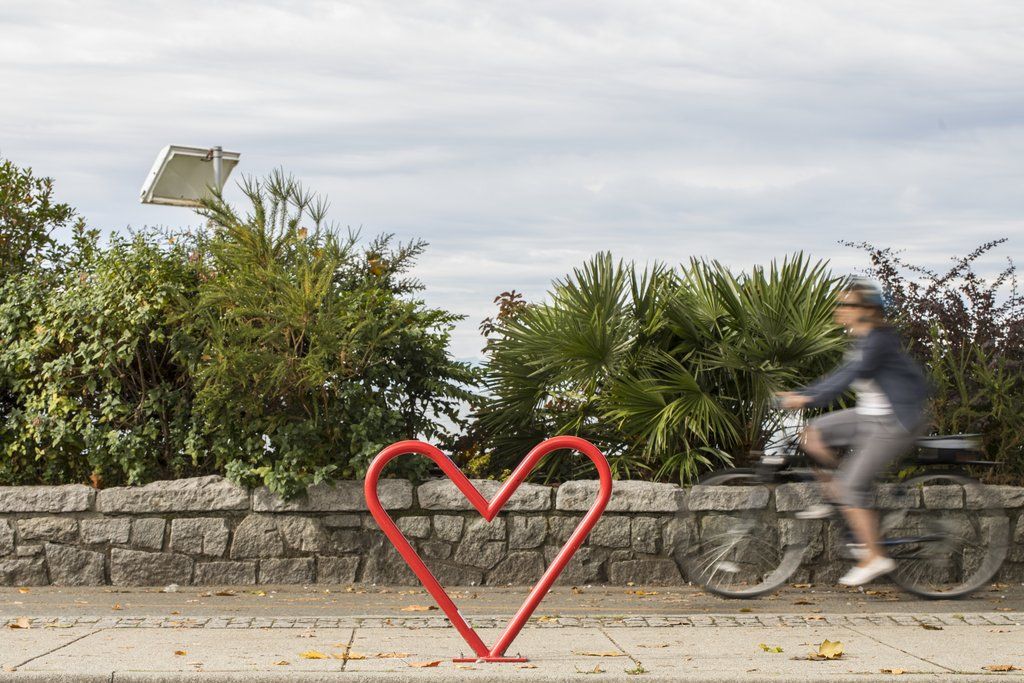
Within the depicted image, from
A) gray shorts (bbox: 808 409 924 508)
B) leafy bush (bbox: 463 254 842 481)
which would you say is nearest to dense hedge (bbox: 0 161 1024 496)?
leafy bush (bbox: 463 254 842 481)

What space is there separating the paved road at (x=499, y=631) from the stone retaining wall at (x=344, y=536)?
0.59 feet

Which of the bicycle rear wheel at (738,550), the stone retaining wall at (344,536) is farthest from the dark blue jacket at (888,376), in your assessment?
the stone retaining wall at (344,536)

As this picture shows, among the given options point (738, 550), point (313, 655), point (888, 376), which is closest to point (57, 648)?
point (313, 655)

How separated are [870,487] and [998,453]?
2.66 metres

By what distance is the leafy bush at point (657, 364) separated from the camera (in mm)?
9023

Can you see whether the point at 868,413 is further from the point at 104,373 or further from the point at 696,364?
the point at 104,373

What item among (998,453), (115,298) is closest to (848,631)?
(998,453)

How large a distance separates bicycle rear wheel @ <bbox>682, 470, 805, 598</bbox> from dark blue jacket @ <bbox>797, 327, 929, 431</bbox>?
1.05 metres

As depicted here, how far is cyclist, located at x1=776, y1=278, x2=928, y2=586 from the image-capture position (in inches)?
280

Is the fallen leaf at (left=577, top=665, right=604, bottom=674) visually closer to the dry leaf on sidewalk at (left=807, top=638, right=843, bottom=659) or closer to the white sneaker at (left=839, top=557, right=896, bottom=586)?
the dry leaf on sidewalk at (left=807, top=638, right=843, bottom=659)

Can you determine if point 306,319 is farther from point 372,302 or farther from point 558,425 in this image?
point 558,425

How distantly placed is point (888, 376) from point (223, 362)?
4399 mm

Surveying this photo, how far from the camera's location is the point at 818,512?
7609 millimetres

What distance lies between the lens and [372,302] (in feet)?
29.9
